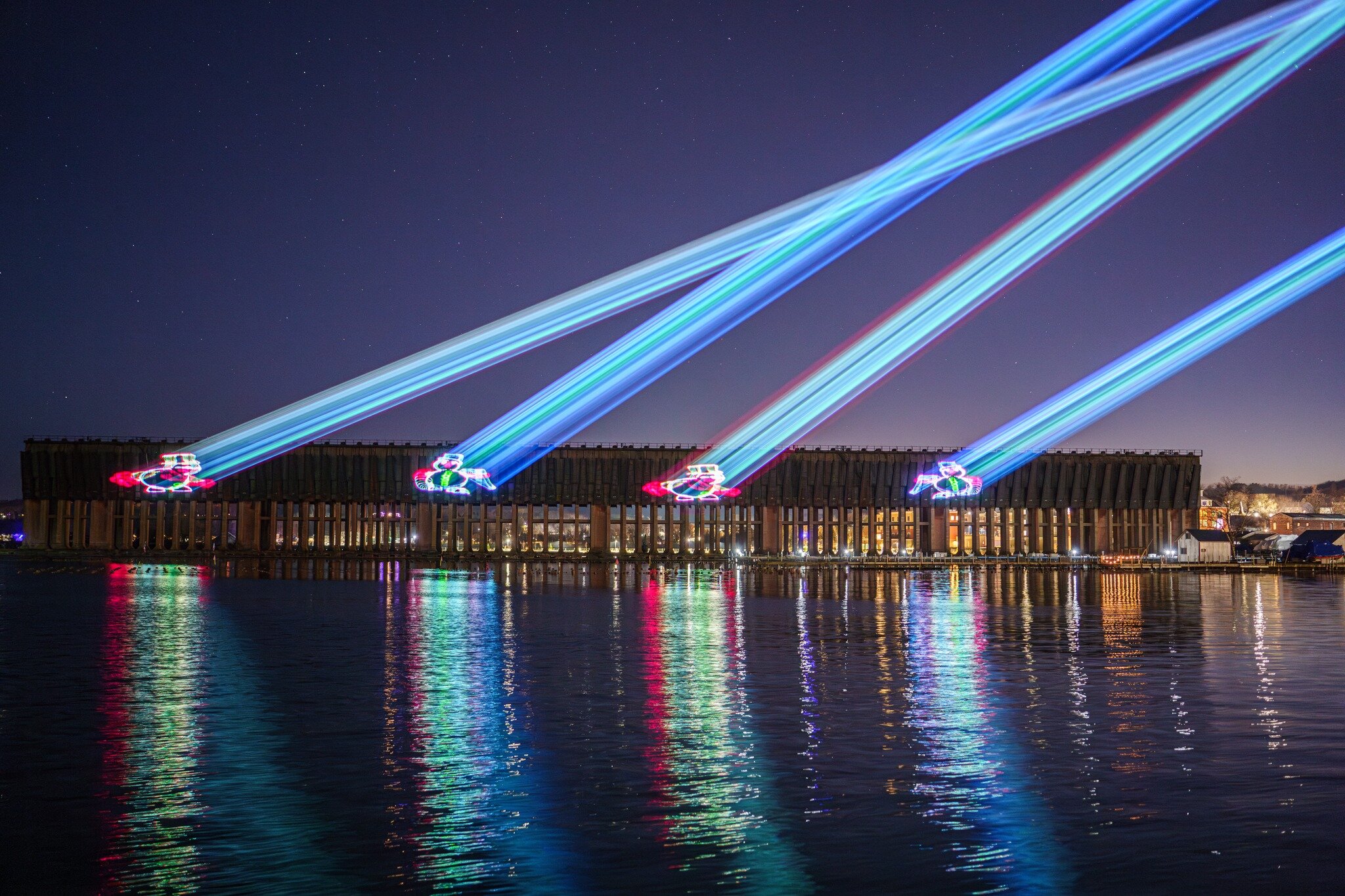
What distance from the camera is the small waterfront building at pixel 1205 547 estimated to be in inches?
3526

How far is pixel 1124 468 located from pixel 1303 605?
58557 millimetres

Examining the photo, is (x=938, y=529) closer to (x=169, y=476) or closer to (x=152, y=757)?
(x=169, y=476)

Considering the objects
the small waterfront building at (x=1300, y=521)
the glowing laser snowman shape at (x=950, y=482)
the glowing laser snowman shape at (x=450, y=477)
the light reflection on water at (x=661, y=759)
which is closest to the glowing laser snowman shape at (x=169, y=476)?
the glowing laser snowman shape at (x=450, y=477)

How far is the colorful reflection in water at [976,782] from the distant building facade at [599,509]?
72467 millimetres

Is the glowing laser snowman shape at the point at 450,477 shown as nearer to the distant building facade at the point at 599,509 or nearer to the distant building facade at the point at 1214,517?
the distant building facade at the point at 599,509

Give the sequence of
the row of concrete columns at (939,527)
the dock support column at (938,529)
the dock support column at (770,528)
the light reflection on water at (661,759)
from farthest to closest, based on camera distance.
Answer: the dock support column at (938,529) < the dock support column at (770,528) < the row of concrete columns at (939,527) < the light reflection on water at (661,759)

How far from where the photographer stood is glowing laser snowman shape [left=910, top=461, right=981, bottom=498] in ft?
307

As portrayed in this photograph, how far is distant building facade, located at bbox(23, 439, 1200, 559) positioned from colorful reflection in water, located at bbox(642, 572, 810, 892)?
7046 cm

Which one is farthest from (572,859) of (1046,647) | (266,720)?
(1046,647)

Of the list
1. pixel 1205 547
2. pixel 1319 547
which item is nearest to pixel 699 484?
pixel 1205 547

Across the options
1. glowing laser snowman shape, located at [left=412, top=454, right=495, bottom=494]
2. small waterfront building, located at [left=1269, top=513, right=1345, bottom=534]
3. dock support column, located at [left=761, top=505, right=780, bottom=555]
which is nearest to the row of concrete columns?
dock support column, located at [left=761, top=505, right=780, bottom=555]

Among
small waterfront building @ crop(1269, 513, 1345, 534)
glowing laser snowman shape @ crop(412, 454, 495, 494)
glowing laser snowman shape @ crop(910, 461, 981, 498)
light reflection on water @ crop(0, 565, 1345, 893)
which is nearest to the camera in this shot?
light reflection on water @ crop(0, 565, 1345, 893)

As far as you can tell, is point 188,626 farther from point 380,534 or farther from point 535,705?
point 380,534

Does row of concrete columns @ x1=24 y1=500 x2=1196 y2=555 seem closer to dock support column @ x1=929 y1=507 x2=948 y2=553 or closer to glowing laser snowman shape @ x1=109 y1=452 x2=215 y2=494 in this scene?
dock support column @ x1=929 y1=507 x2=948 y2=553
